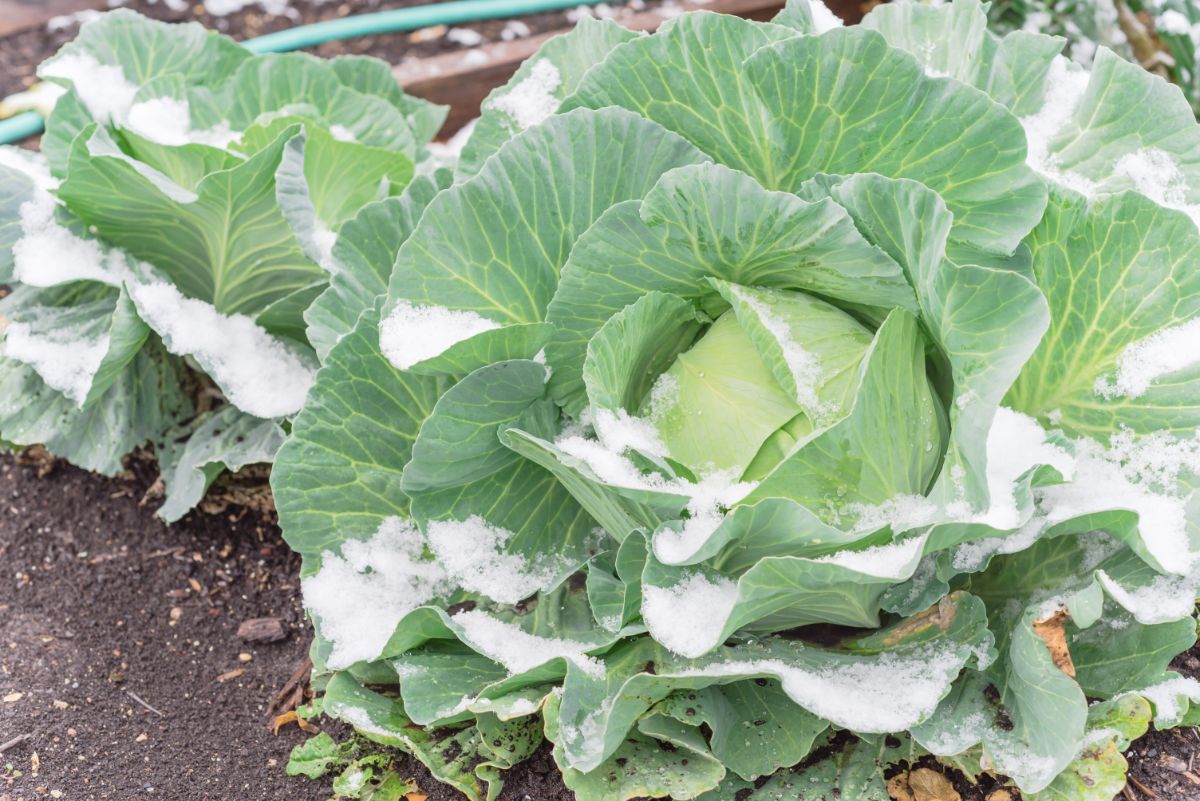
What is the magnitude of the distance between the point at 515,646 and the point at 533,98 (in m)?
0.84

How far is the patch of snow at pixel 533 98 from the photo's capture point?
1.78 meters

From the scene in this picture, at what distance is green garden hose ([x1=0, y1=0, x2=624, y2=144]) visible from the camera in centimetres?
335

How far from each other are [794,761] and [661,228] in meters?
0.70

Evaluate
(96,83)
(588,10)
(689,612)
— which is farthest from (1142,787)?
(588,10)

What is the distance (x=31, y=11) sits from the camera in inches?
147

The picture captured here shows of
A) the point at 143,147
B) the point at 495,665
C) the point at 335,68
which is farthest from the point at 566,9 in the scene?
the point at 495,665

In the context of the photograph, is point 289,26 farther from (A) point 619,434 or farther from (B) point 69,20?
(A) point 619,434

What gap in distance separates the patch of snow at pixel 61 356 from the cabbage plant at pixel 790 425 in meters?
0.61

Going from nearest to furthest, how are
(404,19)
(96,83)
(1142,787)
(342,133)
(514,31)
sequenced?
(1142,787) → (96,83) → (342,133) → (404,19) → (514,31)

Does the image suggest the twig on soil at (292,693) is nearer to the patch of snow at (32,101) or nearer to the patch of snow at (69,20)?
the patch of snow at (32,101)

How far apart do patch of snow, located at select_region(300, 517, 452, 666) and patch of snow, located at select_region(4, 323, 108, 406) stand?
2.12 feet

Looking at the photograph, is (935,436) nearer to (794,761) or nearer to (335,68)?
(794,761)

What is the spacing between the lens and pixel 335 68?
101 inches

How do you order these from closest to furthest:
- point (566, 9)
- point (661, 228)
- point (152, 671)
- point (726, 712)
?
point (661, 228), point (726, 712), point (152, 671), point (566, 9)
